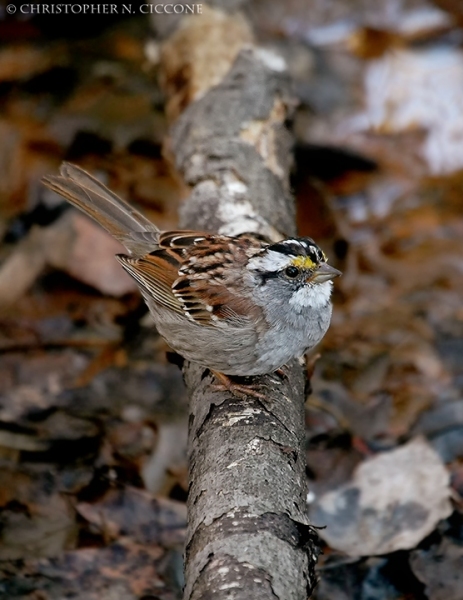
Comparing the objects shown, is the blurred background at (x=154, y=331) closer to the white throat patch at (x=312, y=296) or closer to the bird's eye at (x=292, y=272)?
the white throat patch at (x=312, y=296)

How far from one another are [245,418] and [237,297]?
0.69 meters

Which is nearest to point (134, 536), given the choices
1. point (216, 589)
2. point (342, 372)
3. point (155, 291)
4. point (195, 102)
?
point (155, 291)

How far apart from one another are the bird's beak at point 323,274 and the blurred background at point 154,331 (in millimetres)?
1071

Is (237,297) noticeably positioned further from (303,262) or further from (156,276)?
(156,276)

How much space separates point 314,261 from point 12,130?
3983 mm

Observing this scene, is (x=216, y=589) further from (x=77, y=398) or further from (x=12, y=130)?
(x=12, y=130)

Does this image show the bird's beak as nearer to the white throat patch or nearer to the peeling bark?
the white throat patch

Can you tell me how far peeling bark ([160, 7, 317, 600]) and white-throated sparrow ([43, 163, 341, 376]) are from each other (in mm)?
131

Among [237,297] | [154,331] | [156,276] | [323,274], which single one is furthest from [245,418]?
[154,331]

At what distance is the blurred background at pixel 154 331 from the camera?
3.85m

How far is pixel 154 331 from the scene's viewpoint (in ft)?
18.0

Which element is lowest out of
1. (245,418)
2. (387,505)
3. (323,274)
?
(245,418)

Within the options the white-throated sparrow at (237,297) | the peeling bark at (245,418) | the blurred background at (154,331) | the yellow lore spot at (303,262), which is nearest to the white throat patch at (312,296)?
the white-throated sparrow at (237,297)

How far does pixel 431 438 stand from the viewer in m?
4.59
